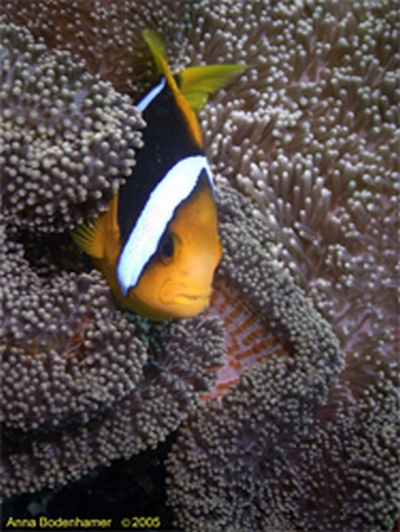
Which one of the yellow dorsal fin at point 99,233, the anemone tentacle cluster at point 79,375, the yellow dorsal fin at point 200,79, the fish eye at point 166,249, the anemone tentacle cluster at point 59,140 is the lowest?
the anemone tentacle cluster at point 79,375

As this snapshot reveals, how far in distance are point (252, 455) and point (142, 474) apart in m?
0.35

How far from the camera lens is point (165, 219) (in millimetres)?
780

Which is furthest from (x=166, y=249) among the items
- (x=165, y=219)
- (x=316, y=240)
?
(x=316, y=240)

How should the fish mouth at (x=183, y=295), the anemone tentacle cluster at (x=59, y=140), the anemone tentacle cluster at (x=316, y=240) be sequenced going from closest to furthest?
1. the fish mouth at (x=183, y=295)
2. the anemone tentacle cluster at (x=59, y=140)
3. the anemone tentacle cluster at (x=316, y=240)

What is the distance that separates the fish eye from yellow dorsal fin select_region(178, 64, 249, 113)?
0.38 meters

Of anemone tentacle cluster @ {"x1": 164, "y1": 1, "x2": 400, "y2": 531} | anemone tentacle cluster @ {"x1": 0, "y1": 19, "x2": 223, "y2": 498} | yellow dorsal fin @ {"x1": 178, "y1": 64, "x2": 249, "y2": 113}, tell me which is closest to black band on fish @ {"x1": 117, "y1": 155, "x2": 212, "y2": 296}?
anemone tentacle cluster @ {"x1": 0, "y1": 19, "x2": 223, "y2": 498}

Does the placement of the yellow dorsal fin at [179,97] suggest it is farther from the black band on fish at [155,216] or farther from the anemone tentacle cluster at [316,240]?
the anemone tentacle cluster at [316,240]

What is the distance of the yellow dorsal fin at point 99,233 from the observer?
91 cm

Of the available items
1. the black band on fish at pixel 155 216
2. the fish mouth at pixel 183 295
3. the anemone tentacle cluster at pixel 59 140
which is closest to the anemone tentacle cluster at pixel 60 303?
the anemone tentacle cluster at pixel 59 140

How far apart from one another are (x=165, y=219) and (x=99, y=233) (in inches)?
7.9

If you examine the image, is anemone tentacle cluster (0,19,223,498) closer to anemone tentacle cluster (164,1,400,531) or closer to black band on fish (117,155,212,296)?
black band on fish (117,155,212,296)

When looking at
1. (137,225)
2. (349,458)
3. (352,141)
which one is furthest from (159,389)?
(352,141)

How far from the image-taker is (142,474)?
1.35m

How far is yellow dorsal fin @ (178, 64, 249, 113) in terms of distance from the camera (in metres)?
0.97
